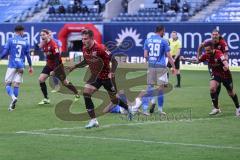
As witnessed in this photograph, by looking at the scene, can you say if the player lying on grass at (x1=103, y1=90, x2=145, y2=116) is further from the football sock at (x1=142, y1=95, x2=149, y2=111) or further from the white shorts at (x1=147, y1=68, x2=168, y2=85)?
the white shorts at (x1=147, y1=68, x2=168, y2=85)

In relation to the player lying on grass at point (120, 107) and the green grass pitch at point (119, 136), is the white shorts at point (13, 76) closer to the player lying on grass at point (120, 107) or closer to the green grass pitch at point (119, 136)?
the green grass pitch at point (119, 136)

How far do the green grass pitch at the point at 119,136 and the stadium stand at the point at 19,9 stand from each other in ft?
94.5

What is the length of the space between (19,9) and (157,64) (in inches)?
1314

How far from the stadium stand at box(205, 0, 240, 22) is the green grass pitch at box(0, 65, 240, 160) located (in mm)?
19164

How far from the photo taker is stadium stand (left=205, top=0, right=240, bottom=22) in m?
39.8

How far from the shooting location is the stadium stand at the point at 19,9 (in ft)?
163

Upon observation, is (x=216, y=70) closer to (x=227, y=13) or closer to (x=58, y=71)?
(x=58, y=71)

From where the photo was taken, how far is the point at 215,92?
60.5 ft

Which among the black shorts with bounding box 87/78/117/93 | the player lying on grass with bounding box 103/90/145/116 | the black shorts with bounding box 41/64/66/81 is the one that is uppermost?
the black shorts with bounding box 87/78/117/93

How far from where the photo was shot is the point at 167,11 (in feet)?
140

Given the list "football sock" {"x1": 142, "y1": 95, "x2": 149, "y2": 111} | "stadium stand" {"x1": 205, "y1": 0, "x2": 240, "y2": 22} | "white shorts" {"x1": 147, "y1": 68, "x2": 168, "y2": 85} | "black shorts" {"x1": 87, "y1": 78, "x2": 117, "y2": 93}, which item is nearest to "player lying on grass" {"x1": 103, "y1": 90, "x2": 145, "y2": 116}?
"football sock" {"x1": 142, "y1": 95, "x2": 149, "y2": 111}

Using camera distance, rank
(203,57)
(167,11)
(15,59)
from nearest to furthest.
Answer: (203,57), (15,59), (167,11)

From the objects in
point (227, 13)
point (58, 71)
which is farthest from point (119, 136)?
point (227, 13)

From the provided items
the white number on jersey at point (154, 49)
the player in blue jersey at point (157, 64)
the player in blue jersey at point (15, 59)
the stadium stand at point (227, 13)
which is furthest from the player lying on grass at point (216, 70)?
the stadium stand at point (227, 13)
